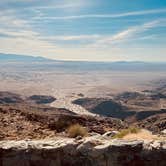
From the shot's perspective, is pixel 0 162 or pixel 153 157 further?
pixel 0 162

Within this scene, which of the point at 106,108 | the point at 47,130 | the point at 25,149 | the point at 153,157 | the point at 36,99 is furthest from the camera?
the point at 36,99

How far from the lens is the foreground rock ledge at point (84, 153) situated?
1080cm

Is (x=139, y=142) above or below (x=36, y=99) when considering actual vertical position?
above

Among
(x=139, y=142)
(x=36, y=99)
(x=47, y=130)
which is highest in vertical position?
(x=139, y=142)

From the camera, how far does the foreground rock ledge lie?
35.4 ft

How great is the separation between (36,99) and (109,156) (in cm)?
15287

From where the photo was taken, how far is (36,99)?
162m

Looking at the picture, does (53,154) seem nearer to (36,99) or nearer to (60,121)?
(60,121)

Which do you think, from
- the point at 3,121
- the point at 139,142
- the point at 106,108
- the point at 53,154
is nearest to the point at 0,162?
the point at 53,154

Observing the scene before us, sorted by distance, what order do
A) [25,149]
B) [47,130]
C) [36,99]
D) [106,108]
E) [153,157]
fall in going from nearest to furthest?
[153,157] < [25,149] < [47,130] < [106,108] < [36,99]

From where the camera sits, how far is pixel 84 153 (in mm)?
11125

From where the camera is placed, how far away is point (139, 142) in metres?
11.0

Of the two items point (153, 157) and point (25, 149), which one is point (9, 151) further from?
point (153, 157)

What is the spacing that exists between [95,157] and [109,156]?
451mm
